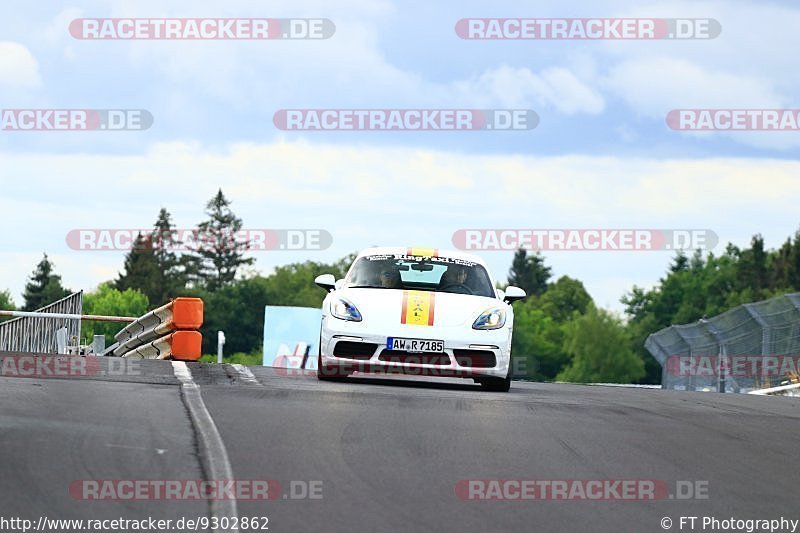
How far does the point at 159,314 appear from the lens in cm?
1962

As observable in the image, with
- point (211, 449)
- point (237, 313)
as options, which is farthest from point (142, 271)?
point (211, 449)

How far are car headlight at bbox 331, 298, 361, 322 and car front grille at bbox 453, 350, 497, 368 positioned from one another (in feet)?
3.35

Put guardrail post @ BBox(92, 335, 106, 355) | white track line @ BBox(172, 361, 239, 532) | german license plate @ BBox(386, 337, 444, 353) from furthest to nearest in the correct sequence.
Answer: guardrail post @ BBox(92, 335, 106, 355)
german license plate @ BBox(386, 337, 444, 353)
white track line @ BBox(172, 361, 239, 532)

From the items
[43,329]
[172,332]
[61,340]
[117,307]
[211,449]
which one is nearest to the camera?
[211,449]

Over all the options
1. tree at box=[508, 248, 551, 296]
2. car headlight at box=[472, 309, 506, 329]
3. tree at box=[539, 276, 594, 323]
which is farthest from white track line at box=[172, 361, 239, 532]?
tree at box=[508, 248, 551, 296]

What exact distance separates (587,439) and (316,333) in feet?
128

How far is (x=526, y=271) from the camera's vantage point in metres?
182

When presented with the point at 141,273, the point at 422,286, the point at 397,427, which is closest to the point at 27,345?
the point at 422,286

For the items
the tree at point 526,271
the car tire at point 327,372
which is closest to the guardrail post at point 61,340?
the car tire at point 327,372

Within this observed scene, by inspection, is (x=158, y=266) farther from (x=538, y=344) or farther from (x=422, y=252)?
(x=422, y=252)

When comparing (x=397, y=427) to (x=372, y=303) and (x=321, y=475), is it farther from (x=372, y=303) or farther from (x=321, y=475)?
(x=372, y=303)

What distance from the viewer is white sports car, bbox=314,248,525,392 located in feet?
44.4

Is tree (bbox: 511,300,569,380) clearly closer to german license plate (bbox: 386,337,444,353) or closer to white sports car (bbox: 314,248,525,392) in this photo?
white sports car (bbox: 314,248,525,392)

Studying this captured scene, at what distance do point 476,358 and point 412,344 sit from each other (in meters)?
0.70
